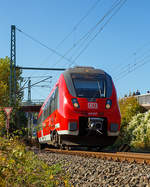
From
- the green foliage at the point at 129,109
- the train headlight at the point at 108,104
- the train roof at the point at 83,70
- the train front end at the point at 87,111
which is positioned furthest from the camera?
the green foliage at the point at 129,109

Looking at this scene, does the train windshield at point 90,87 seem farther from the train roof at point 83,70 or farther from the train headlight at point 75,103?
the train roof at point 83,70

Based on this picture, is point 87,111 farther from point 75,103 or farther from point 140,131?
point 140,131

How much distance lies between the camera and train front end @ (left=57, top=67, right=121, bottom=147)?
1217 cm

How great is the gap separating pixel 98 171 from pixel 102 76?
692 centimetres

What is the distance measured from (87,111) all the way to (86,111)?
0.04m

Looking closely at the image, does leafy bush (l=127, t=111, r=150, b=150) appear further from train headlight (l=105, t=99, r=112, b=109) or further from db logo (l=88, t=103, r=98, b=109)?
db logo (l=88, t=103, r=98, b=109)

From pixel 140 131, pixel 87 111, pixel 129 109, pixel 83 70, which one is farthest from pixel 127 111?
pixel 87 111

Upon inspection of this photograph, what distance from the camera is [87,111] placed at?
12297mm

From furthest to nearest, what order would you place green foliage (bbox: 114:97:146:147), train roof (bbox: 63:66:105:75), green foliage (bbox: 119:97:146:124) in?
green foliage (bbox: 119:97:146:124), green foliage (bbox: 114:97:146:147), train roof (bbox: 63:66:105:75)

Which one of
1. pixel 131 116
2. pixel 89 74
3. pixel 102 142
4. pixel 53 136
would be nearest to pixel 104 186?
pixel 102 142

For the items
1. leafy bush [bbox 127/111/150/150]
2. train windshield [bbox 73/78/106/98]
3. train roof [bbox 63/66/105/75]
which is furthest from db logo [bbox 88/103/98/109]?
leafy bush [bbox 127/111/150/150]

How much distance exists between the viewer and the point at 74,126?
12047mm

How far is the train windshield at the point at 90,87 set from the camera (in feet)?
41.6

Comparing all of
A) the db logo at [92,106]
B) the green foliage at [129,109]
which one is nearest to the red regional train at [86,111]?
the db logo at [92,106]
